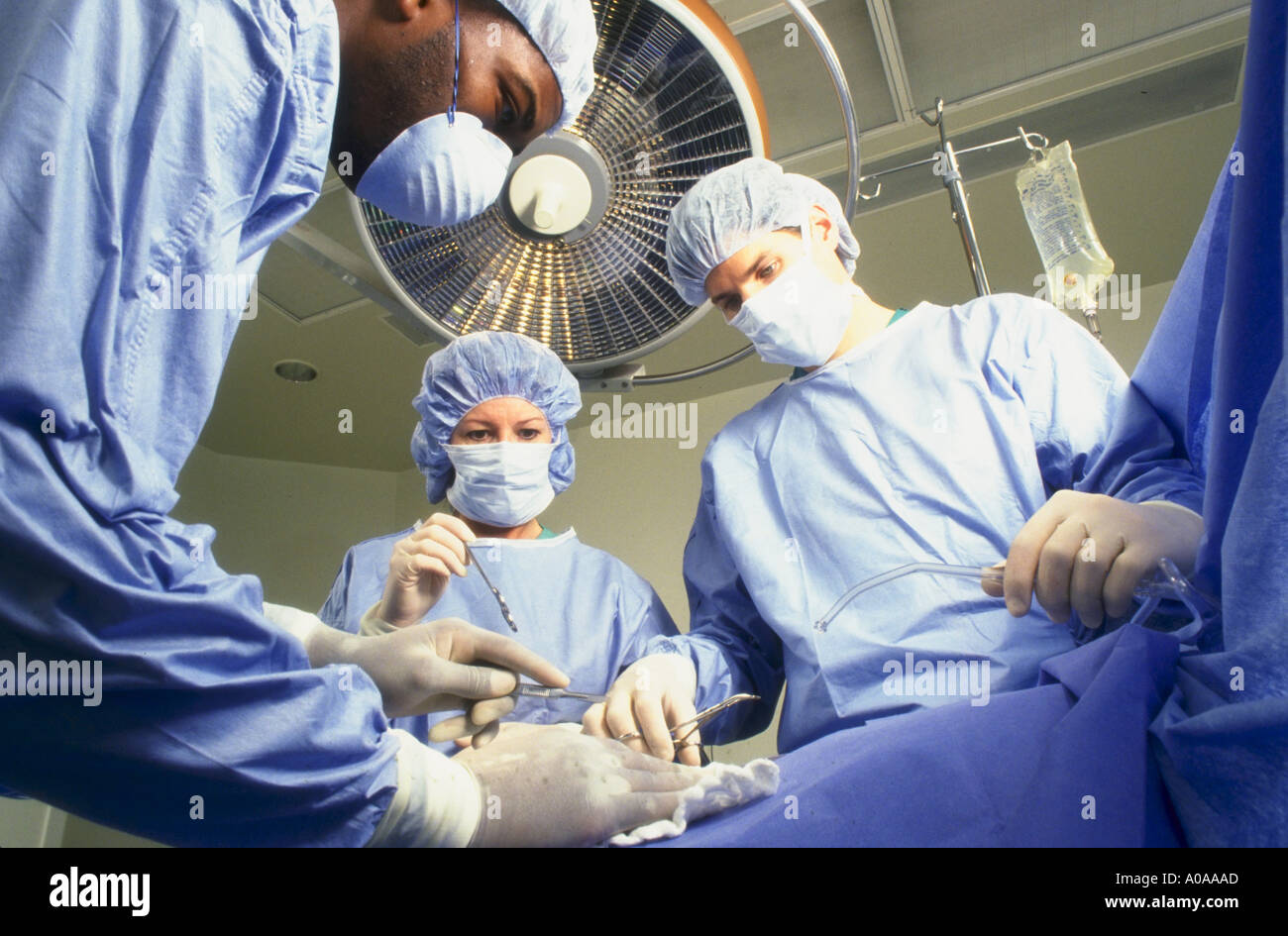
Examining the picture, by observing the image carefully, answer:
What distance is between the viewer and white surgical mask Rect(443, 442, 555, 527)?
1.70 m

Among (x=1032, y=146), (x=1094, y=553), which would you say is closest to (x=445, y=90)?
(x=1094, y=553)

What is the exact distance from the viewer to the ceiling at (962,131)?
182 centimetres

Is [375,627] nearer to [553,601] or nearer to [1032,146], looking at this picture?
[553,601]

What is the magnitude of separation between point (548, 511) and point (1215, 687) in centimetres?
284

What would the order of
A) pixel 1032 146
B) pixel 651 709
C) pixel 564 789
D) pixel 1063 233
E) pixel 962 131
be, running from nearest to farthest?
pixel 564 789, pixel 651 709, pixel 1063 233, pixel 1032 146, pixel 962 131

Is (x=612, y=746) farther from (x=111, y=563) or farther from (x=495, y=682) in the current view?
(x=111, y=563)

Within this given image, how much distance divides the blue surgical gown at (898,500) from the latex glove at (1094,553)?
0.09m

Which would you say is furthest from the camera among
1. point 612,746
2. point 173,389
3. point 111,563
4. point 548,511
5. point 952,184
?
point 548,511

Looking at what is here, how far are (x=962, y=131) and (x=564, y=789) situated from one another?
1798 millimetres

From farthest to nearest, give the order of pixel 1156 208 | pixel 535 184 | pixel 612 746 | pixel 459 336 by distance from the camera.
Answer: pixel 1156 208 < pixel 459 336 < pixel 535 184 < pixel 612 746

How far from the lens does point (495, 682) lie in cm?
90

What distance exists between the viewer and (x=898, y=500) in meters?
1.21

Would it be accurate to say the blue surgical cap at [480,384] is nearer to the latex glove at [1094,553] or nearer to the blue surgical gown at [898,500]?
the blue surgical gown at [898,500]
